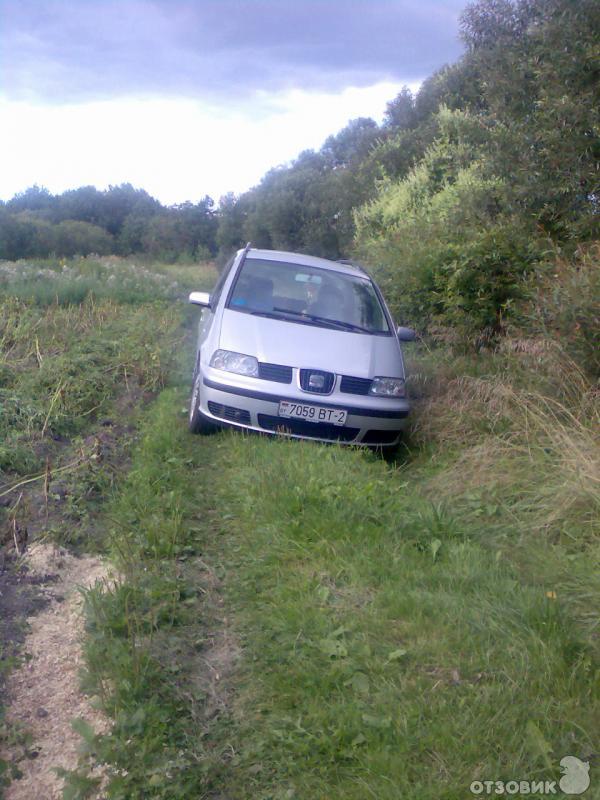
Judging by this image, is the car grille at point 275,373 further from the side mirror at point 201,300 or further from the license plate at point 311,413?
the side mirror at point 201,300

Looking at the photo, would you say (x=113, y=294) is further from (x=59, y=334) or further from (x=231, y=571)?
(x=231, y=571)

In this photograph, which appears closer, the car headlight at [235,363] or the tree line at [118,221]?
the car headlight at [235,363]

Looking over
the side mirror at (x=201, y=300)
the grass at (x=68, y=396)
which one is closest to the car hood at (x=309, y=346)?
the side mirror at (x=201, y=300)

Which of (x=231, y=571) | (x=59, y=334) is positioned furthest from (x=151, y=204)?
(x=231, y=571)

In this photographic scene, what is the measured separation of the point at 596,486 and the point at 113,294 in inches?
505

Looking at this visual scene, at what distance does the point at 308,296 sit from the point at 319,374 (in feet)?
4.76

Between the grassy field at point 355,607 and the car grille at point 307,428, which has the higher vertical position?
the car grille at point 307,428

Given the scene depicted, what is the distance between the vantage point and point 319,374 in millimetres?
6129

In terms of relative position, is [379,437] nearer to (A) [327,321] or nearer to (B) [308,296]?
(A) [327,321]

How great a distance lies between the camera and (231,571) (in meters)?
4.20

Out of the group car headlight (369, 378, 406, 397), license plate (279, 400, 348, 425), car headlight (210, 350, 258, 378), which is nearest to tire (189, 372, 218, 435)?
car headlight (210, 350, 258, 378)

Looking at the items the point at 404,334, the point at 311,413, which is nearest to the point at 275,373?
the point at 311,413

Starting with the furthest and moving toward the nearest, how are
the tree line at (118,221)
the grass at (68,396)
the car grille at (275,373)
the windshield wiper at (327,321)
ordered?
the tree line at (118,221), the windshield wiper at (327,321), the car grille at (275,373), the grass at (68,396)

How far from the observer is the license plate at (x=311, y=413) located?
6.02 metres
